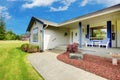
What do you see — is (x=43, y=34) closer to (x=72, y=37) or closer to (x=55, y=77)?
(x=72, y=37)

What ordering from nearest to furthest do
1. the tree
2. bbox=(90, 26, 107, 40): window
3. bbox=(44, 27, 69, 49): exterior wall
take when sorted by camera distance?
1. bbox=(90, 26, 107, 40): window
2. bbox=(44, 27, 69, 49): exterior wall
3. the tree

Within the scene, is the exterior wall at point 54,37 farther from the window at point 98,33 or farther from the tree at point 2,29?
the tree at point 2,29

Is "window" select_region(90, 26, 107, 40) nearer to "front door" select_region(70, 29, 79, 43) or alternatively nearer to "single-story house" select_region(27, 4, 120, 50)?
"single-story house" select_region(27, 4, 120, 50)

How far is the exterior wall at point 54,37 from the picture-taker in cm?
1454

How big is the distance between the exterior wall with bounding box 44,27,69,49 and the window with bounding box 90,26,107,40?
4232mm

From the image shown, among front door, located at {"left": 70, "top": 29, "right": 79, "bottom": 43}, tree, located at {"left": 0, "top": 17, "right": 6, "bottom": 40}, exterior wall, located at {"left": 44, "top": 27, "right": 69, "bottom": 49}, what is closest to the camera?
exterior wall, located at {"left": 44, "top": 27, "right": 69, "bottom": 49}

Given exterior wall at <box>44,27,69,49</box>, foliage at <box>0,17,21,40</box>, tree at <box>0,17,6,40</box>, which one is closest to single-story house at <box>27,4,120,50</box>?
exterior wall at <box>44,27,69,49</box>

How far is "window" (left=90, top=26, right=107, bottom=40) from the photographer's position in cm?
1307

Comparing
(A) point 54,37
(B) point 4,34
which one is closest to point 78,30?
(A) point 54,37

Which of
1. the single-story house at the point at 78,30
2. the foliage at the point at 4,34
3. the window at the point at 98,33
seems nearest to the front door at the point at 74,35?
the single-story house at the point at 78,30

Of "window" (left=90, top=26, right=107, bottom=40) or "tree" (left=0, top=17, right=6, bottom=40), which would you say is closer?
"window" (left=90, top=26, right=107, bottom=40)

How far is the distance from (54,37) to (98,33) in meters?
5.75

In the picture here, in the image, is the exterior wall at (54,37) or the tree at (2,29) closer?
the exterior wall at (54,37)

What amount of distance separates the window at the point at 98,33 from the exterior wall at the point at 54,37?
4.23 m
